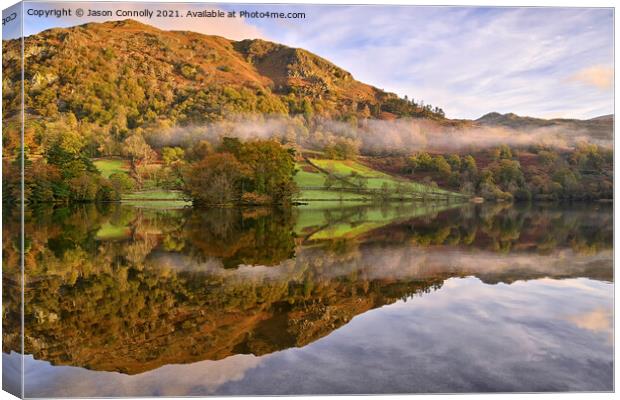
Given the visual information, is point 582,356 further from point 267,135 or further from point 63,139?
point 63,139

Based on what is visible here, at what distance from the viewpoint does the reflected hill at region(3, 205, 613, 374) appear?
300 inches

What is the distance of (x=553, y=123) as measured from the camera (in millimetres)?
12844

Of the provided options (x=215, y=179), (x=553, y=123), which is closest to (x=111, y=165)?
(x=215, y=179)

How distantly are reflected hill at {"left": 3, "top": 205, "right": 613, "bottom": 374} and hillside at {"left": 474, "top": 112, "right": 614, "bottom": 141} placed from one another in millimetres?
1746

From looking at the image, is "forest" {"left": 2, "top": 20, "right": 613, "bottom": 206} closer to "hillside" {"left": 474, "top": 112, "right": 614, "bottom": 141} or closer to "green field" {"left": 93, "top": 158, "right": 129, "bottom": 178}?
"green field" {"left": 93, "top": 158, "right": 129, "bottom": 178}

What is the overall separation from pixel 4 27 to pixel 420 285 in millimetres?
8421

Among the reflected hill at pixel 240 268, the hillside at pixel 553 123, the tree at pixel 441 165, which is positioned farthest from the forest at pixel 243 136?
the reflected hill at pixel 240 268

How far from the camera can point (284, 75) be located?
15.1 metres

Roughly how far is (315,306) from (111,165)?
9860 mm

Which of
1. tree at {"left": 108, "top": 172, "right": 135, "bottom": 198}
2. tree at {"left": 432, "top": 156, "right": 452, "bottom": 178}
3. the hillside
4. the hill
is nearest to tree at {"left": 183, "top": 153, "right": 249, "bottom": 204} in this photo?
the hill

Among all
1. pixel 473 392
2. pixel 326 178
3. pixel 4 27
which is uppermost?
pixel 4 27

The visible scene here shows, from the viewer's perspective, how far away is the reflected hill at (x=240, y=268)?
25.0 ft

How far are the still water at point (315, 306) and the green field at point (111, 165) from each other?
1175 millimetres

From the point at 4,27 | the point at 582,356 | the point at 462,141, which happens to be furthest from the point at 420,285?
the point at 4,27
